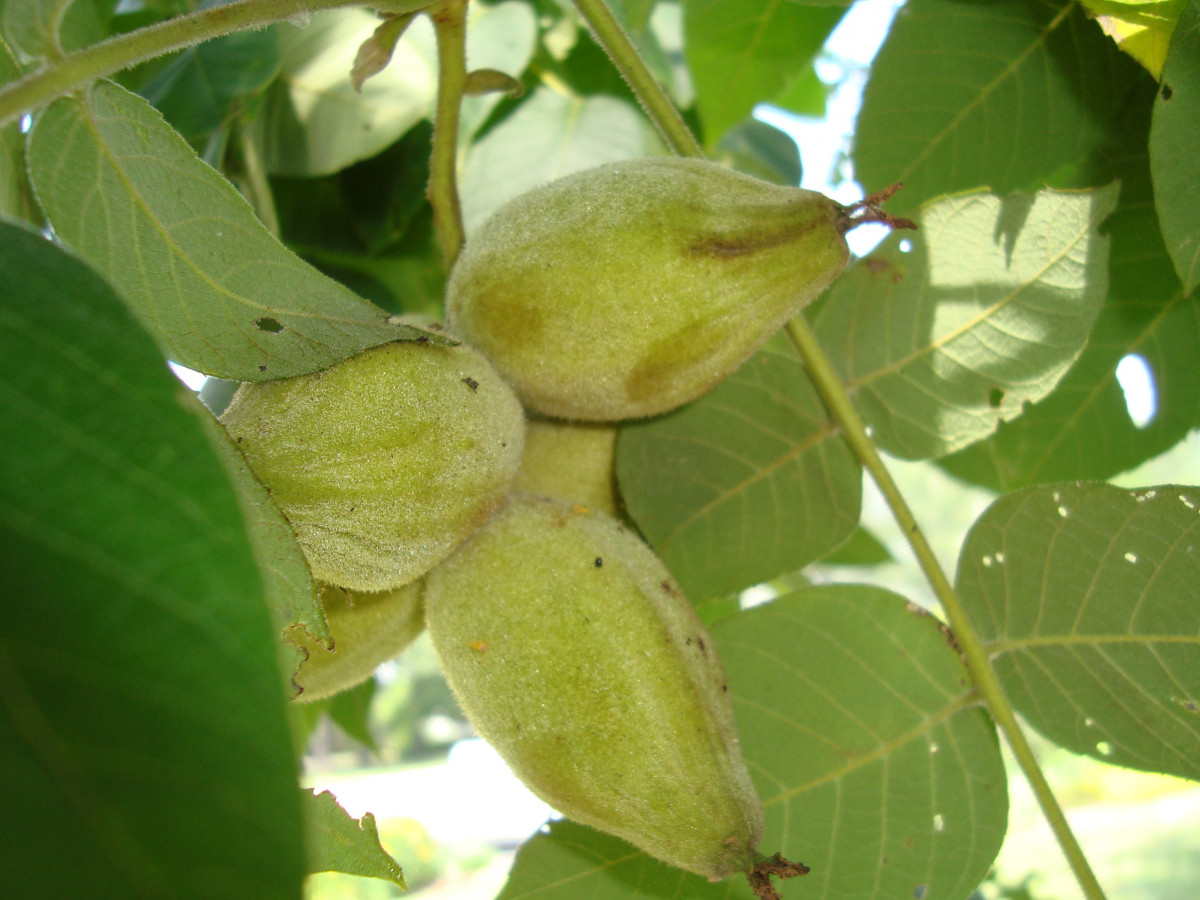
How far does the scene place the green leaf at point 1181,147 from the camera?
0.88 m

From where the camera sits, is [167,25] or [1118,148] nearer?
[167,25]

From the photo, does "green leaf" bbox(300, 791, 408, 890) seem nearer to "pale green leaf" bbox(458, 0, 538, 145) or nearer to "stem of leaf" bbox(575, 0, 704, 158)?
"stem of leaf" bbox(575, 0, 704, 158)

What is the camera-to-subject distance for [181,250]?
2.75ft

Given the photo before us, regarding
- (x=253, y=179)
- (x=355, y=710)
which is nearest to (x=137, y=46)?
(x=253, y=179)

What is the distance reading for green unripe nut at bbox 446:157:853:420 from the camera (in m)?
0.89

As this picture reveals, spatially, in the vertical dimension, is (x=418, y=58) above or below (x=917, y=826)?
above

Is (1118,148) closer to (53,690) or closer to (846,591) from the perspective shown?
(846,591)

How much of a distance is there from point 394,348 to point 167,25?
31cm

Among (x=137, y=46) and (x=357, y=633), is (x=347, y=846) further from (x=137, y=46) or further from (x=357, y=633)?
(x=137, y=46)

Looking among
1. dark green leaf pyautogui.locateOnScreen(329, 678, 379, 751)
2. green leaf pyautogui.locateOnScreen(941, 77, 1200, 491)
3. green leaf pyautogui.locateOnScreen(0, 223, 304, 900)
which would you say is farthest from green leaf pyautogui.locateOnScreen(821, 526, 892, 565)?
green leaf pyautogui.locateOnScreen(0, 223, 304, 900)

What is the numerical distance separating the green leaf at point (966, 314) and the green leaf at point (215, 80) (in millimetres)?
818

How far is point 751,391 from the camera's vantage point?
3.78 ft

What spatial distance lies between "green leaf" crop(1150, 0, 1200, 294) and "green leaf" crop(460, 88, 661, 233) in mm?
893

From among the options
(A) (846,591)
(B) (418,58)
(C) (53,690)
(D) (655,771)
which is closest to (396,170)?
(B) (418,58)
